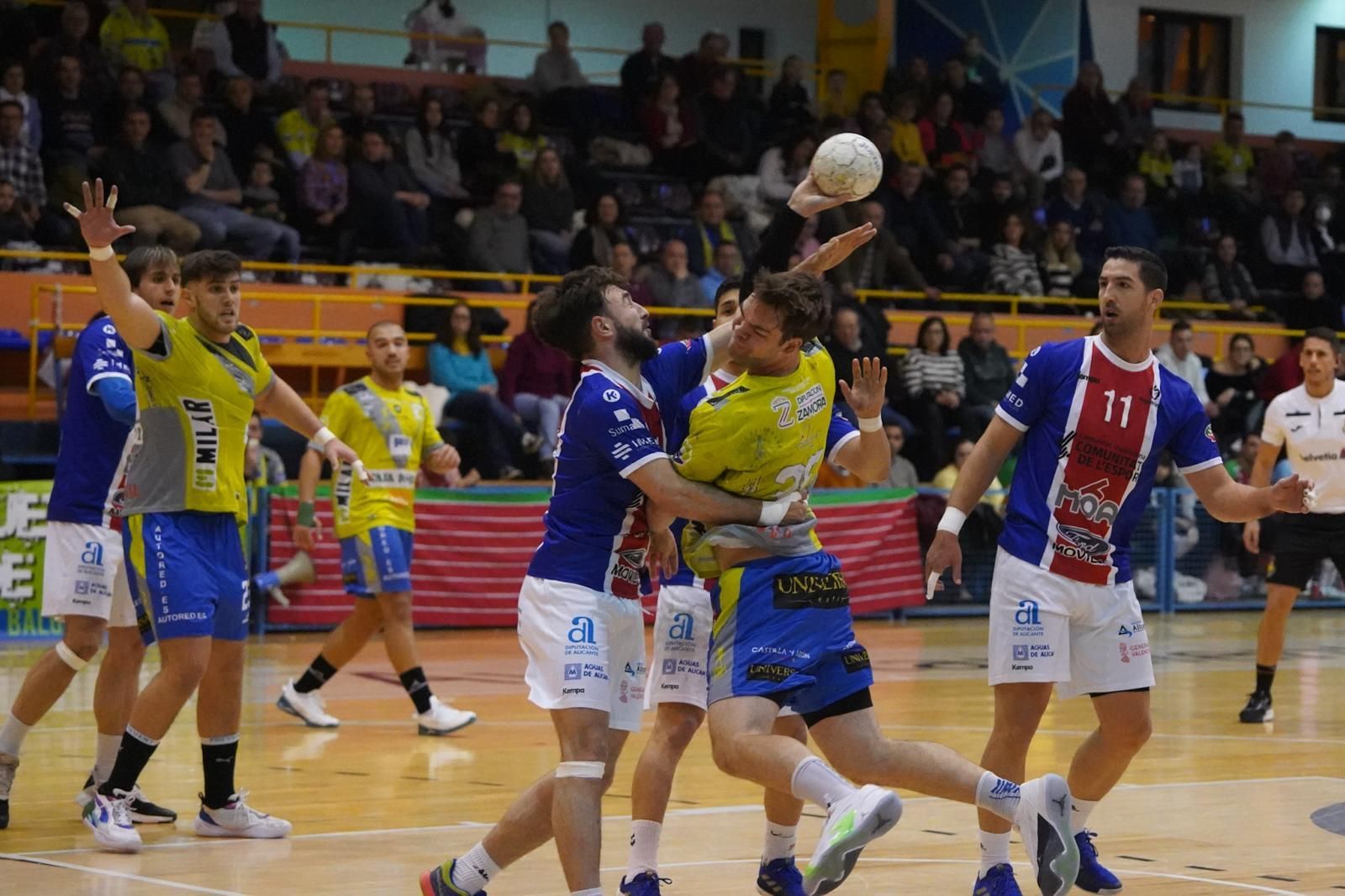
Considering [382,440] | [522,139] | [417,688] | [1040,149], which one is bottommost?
[417,688]

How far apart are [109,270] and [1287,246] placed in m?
21.4

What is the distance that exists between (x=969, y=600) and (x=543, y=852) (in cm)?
1145

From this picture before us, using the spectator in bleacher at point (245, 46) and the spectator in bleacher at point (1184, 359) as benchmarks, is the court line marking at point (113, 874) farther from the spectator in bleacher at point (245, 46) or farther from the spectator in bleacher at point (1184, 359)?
the spectator in bleacher at point (1184, 359)

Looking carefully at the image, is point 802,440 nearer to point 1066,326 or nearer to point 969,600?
point 969,600

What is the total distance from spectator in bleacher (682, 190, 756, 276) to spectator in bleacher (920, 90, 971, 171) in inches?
154

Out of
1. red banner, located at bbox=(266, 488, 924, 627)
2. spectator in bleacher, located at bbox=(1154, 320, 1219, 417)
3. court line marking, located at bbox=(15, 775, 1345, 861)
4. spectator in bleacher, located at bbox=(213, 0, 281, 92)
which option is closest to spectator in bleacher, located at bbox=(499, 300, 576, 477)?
red banner, located at bbox=(266, 488, 924, 627)

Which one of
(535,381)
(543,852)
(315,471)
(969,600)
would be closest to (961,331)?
(969,600)

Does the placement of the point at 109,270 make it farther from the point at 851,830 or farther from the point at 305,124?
the point at 305,124

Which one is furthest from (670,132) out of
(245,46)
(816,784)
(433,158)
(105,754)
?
(816,784)

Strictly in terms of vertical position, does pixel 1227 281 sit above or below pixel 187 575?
above

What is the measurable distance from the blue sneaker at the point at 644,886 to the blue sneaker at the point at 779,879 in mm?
369

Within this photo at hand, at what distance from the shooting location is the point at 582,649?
571 centimetres

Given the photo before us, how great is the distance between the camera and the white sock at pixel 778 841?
638 centimetres

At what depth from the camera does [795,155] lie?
2178 cm
